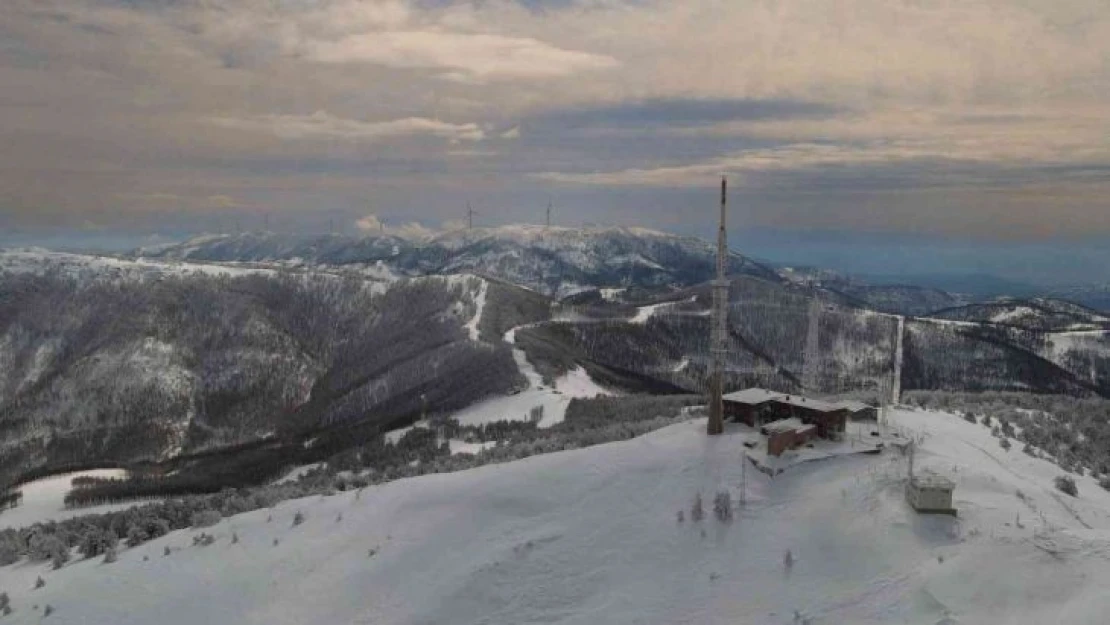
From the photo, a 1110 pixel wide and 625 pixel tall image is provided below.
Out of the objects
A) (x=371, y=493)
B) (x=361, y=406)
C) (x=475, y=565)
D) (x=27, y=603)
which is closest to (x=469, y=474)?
(x=371, y=493)

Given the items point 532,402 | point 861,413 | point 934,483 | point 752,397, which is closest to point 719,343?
point 752,397

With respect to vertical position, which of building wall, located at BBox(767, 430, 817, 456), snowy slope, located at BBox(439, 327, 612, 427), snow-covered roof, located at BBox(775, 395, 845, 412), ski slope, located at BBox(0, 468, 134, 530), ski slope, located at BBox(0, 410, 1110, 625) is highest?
snow-covered roof, located at BBox(775, 395, 845, 412)

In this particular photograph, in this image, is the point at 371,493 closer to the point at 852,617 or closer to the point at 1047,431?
the point at 852,617

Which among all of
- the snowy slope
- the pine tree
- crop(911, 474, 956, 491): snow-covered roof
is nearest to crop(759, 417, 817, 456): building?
the pine tree

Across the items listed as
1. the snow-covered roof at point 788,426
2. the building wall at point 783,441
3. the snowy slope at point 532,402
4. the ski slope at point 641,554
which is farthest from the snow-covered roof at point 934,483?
the snowy slope at point 532,402

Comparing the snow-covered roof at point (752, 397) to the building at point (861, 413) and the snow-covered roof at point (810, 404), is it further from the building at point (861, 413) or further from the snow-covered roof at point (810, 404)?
the building at point (861, 413)

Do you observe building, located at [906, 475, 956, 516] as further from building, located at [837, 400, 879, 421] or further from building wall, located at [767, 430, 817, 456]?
building, located at [837, 400, 879, 421]

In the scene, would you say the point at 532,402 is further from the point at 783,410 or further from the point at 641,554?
the point at 641,554
